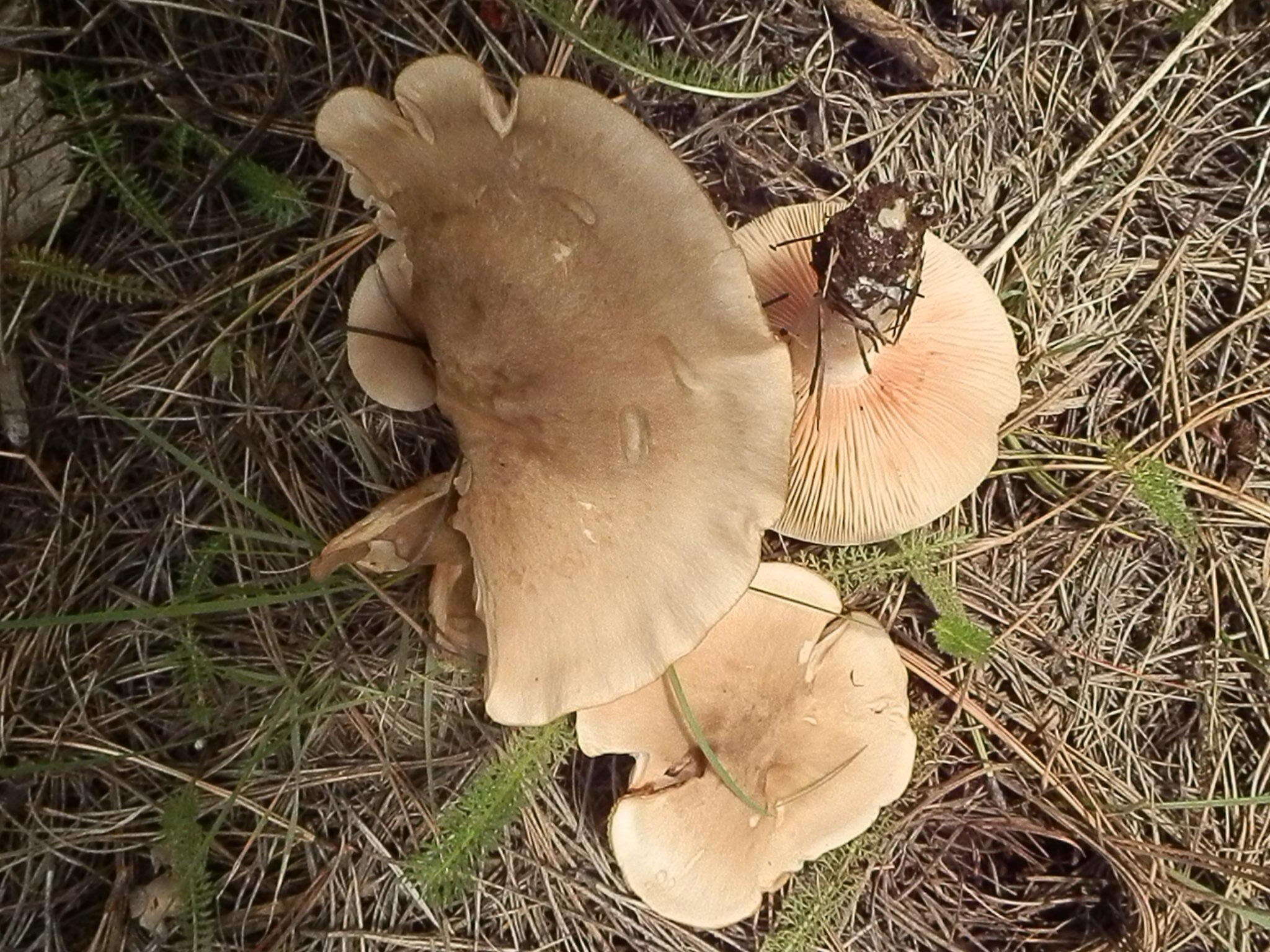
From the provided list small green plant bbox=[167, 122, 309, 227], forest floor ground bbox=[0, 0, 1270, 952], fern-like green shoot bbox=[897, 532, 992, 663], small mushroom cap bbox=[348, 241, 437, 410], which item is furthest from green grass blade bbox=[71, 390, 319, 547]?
fern-like green shoot bbox=[897, 532, 992, 663]

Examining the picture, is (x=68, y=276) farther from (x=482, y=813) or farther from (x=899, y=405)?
(x=899, y=405)

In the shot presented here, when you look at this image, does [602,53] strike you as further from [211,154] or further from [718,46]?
[211,154]

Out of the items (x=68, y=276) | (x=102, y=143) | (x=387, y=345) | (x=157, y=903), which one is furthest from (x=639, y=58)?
(x=157, y=903)

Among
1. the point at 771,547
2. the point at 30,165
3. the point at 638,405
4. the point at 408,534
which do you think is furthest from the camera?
the point at 771,547

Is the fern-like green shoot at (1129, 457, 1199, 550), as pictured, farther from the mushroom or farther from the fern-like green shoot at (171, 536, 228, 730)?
the fern-like green shoot at (171, 536, 228, 730)

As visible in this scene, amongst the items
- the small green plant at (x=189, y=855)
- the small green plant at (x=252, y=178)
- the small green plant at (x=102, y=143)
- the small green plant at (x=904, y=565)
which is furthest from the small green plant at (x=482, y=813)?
the small green plant at (x=102, y=143)

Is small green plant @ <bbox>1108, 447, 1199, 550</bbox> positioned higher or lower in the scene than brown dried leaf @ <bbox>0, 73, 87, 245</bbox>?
higher
